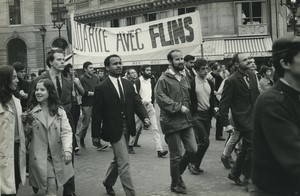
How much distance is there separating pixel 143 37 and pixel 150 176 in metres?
4.50

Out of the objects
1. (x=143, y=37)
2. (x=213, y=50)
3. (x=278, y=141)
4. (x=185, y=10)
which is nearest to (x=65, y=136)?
(x=278, y=141)

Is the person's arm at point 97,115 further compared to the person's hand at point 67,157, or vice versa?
the person's arm at point 97,115

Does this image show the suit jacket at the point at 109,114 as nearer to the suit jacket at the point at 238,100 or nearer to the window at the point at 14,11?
the suit jacket at the point at 238,100

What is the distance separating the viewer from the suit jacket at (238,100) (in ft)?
23.7

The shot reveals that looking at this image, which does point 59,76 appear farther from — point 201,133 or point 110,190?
point 201,133

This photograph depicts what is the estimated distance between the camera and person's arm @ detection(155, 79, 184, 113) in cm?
730

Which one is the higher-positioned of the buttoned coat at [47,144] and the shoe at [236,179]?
the buttoned coat at [47,144]

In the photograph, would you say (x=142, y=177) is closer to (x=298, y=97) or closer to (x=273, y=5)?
(x=298, y=97)

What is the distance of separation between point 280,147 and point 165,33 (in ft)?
30.1

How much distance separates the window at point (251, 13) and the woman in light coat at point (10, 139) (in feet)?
86.1

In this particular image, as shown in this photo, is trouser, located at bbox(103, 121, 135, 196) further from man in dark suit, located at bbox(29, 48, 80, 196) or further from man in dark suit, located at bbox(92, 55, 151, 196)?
man in dark suit, located at bbox(29, 48, 80, 196)

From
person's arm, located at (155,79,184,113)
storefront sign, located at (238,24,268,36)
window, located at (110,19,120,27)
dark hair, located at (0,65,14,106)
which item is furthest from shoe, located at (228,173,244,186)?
window, located at (110,19,120,27)

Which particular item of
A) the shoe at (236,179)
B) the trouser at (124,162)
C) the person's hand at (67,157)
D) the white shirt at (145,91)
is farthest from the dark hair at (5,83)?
the white shirt at (145,91)

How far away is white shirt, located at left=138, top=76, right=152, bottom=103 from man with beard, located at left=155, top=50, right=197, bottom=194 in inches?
173
